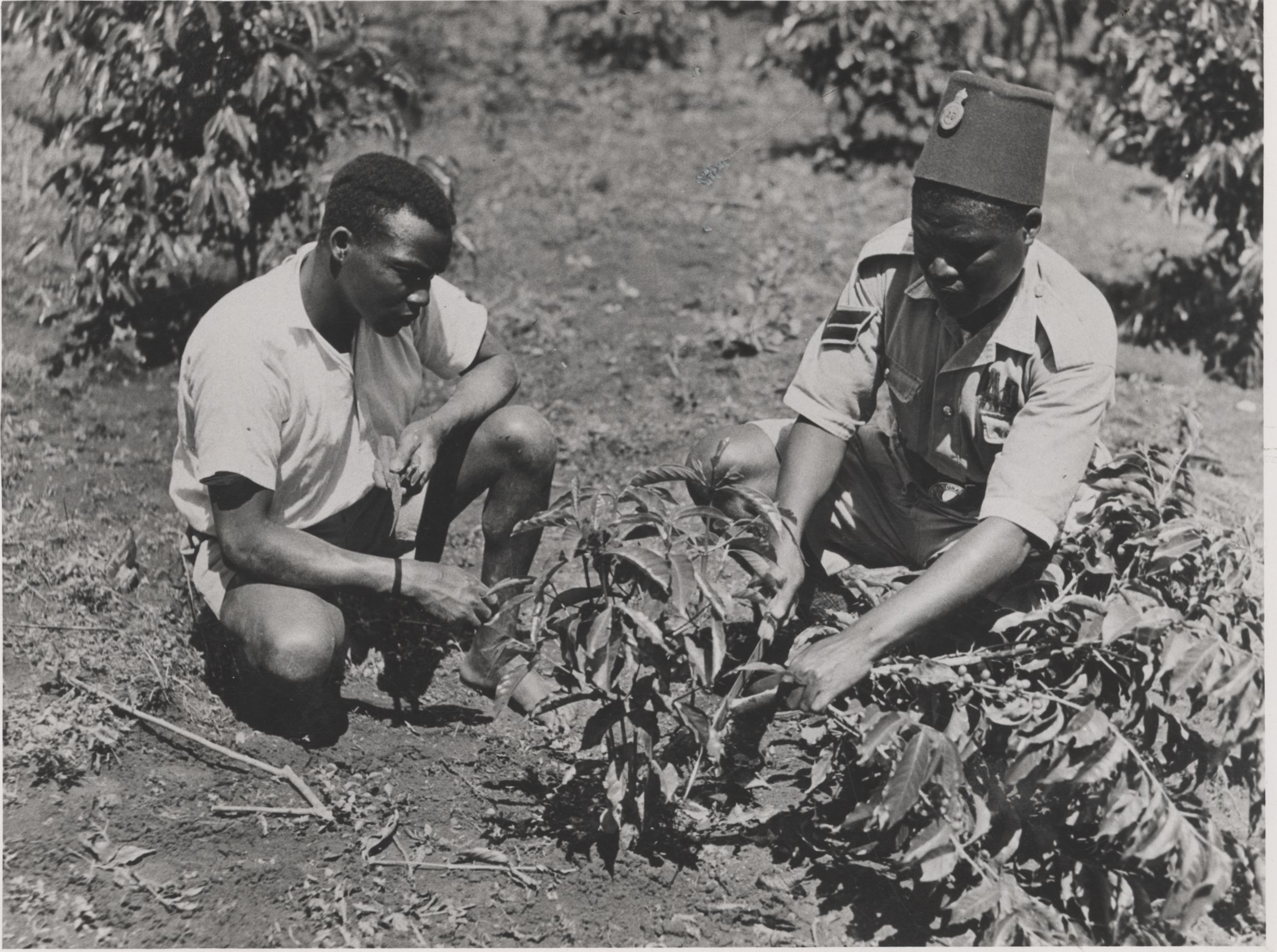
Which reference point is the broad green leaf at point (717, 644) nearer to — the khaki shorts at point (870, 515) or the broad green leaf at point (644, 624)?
the broad green leaf at point (644, 624)

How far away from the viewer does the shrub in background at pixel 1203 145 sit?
4727mm

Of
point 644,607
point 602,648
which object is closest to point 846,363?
point 644,607

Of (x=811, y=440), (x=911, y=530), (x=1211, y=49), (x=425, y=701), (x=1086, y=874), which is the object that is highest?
(x=1211, y=49)

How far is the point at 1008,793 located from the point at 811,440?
2.72ft

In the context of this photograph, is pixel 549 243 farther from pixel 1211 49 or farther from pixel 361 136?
pixel 1211 49

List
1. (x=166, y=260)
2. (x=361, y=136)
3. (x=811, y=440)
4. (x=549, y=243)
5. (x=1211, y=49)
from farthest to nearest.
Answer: (x=361, y=136) → (x=549, y=243) → (x=1211, y=49) → (x=166, y=260) → (x=811, y=440)

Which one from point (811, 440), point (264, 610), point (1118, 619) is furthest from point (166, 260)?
point (1118, 619)

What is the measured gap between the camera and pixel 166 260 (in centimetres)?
429

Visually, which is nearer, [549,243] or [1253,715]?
[1253,715]

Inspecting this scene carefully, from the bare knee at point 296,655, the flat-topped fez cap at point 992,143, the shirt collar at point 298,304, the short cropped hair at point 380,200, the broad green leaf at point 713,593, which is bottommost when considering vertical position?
the bare knee at point 296,655

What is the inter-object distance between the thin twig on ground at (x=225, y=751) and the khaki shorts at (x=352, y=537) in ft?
0.86

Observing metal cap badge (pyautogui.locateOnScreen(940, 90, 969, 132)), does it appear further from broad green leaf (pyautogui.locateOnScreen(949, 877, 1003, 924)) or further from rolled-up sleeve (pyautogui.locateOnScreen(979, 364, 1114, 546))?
broad green leaf (pyautogui.locateOnScreen(949, 877, 1003, 924))

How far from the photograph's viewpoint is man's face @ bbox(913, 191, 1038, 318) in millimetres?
2377

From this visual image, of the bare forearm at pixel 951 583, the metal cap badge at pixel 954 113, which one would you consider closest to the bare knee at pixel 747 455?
the bare forearm at pixel 951 583
